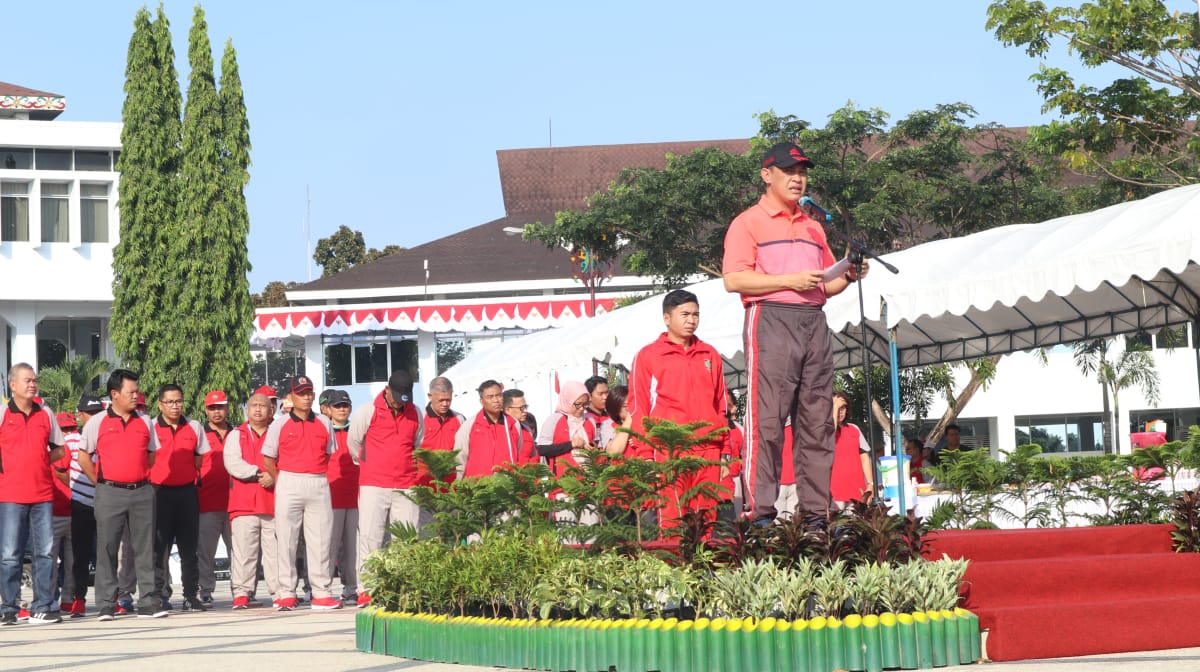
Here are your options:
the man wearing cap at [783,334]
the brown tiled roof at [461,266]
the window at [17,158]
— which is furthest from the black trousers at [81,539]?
the brown tiled roof at [461,266]

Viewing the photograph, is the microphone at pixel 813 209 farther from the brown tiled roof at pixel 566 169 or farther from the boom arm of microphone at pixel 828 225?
the brown tiled roof at pixel 566 169

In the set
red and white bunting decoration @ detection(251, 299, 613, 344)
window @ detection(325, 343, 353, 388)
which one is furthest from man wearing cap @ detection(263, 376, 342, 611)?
window @ detection(325, 343, 353, 388)

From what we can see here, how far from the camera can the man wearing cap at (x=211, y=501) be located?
13.4m

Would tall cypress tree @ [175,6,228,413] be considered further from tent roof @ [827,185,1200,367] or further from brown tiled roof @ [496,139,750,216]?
tent roof @ [827,185,1200,367]

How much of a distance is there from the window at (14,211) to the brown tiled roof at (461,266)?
9.49 m

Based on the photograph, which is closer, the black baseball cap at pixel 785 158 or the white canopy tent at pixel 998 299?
the black baseball cap at pixel 785 158

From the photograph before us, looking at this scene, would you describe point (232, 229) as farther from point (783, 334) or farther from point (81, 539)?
point (783, 334)

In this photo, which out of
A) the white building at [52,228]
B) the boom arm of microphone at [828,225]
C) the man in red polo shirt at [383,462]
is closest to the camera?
the boom arm of microphone at [828,225]

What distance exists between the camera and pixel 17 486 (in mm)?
11461

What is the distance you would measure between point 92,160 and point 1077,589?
41699 millimetres

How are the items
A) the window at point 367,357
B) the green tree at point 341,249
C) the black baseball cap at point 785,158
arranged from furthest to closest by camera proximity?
the green tree at point 341,249, the window at point 367,357, the black baseball cap at point 785,158

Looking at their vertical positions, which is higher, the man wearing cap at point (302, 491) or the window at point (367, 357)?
the window at point (367, 357)

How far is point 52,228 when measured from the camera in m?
44.9

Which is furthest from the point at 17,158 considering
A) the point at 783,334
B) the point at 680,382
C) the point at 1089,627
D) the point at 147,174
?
the point at 1089,627
